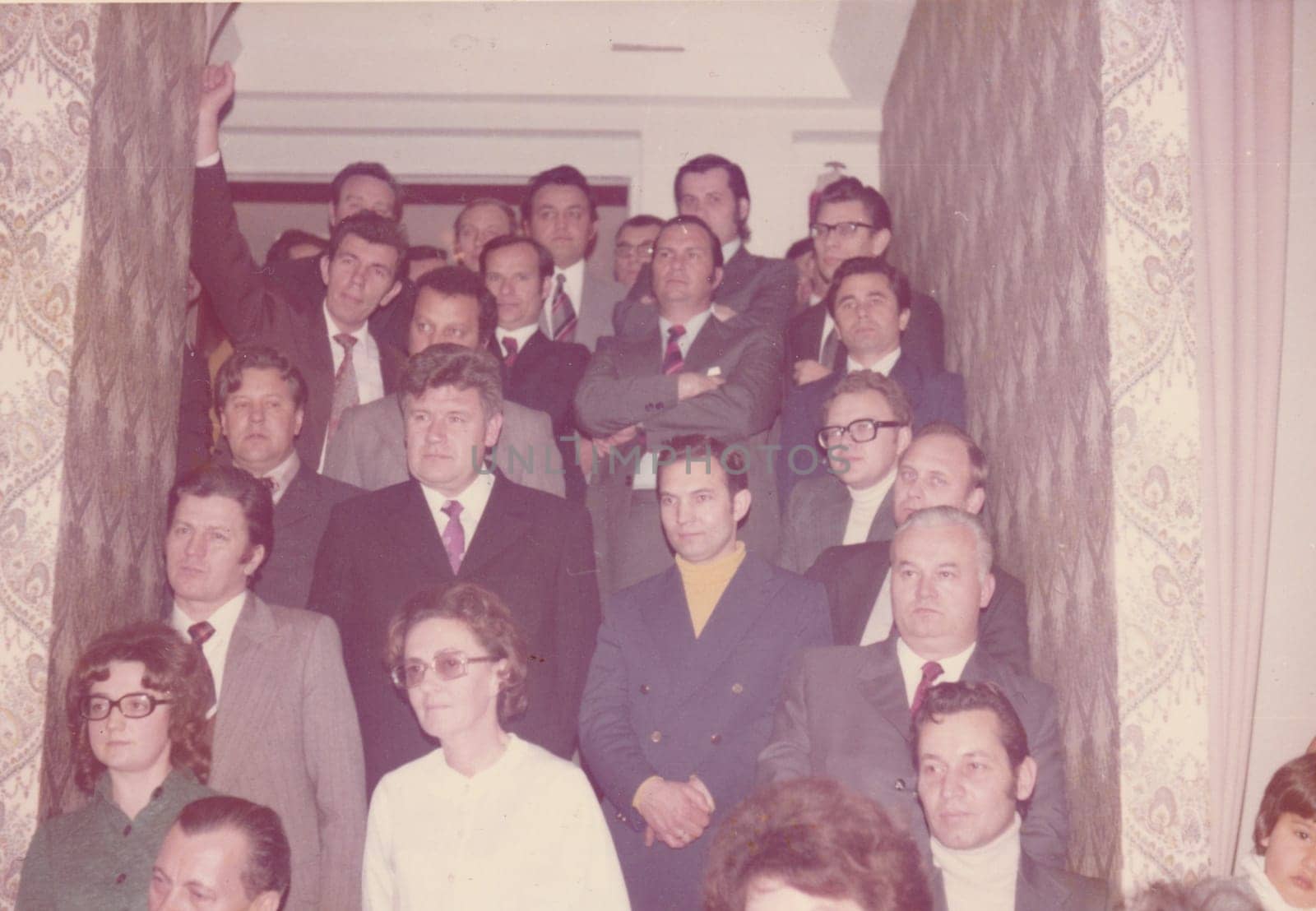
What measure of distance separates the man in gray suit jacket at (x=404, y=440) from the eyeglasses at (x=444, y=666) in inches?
40.7

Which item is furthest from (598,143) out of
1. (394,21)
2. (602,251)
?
(394,21)

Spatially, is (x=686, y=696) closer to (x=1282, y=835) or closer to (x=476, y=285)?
(x=1282, y=835)

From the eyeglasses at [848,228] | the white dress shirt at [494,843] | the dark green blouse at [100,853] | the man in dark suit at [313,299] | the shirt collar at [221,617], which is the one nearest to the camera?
the white dress shirt at [494,843]

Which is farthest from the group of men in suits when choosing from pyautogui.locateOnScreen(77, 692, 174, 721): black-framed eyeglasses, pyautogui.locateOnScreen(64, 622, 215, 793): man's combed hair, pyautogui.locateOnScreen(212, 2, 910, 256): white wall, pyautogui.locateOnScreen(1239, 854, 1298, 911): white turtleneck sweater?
pyautogui.locateOnScreen(212, 2, 910, 256): white wall

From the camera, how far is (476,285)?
4395mm

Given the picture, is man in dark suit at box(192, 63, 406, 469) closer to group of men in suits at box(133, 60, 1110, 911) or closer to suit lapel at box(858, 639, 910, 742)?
group of men in suits at box(133, 60, 1110, 911)

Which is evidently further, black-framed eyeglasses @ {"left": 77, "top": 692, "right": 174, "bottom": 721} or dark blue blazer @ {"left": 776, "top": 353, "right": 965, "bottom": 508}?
dark blue blazer @ {"left": 776, "top": 353, "right": 965, "bottom": 508}

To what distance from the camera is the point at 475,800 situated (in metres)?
2.93

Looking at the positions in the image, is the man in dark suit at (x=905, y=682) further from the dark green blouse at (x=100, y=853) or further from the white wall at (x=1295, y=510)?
the dark green blouse at (x=100, y=853)

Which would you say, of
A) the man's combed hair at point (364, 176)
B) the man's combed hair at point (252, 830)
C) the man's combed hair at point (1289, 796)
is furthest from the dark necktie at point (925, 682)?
the man's combed hair at point (364, 176)

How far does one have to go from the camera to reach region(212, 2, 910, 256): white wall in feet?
23.7

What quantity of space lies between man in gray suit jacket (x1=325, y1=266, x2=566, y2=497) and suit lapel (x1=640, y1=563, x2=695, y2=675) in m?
0.60

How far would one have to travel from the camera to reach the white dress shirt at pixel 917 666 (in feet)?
10.6

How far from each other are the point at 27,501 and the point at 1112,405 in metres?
2.45
